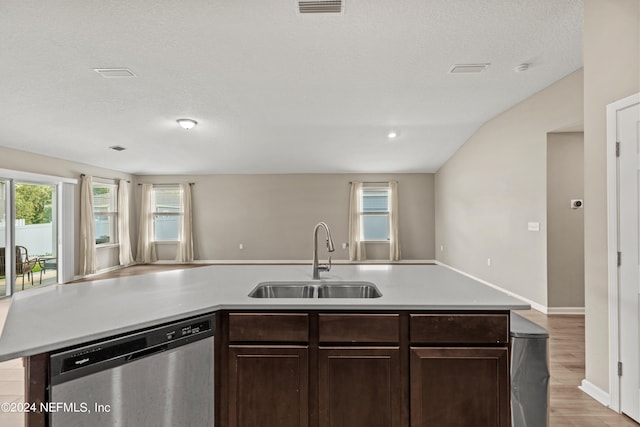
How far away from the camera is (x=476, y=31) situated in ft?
9.99

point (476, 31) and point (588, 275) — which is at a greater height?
point (476, 31)

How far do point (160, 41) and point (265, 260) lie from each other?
6.26m

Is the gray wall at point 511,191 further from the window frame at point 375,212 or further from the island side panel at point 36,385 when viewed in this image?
the island side panel at point 36,385

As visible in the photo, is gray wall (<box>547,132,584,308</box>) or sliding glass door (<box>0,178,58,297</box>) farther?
sliding glass door (<box>0,178,58,297</box>)

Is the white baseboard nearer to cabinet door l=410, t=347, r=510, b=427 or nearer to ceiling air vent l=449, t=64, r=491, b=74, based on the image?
cabinet door l=410, t=347, r=510, b=427

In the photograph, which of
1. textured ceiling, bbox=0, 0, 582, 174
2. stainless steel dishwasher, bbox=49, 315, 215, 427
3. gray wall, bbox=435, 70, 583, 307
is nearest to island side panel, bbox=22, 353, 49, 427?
stainless steel dishwasher, bbox=49, 315, 215, 427

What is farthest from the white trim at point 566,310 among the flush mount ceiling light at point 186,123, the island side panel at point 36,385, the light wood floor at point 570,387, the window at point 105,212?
the window at point 105,212

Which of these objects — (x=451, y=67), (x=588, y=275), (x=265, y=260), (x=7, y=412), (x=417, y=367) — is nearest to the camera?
(x=417, y=367)

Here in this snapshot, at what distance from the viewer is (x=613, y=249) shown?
226cm

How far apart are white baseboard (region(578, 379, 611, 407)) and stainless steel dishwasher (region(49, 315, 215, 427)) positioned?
2582 mm

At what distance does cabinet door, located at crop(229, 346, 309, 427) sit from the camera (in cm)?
154

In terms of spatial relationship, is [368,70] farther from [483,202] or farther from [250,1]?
[483,202]

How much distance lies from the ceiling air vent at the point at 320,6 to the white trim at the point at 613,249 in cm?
206

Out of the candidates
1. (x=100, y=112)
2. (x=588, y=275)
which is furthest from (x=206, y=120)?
(x=588, y=275)
